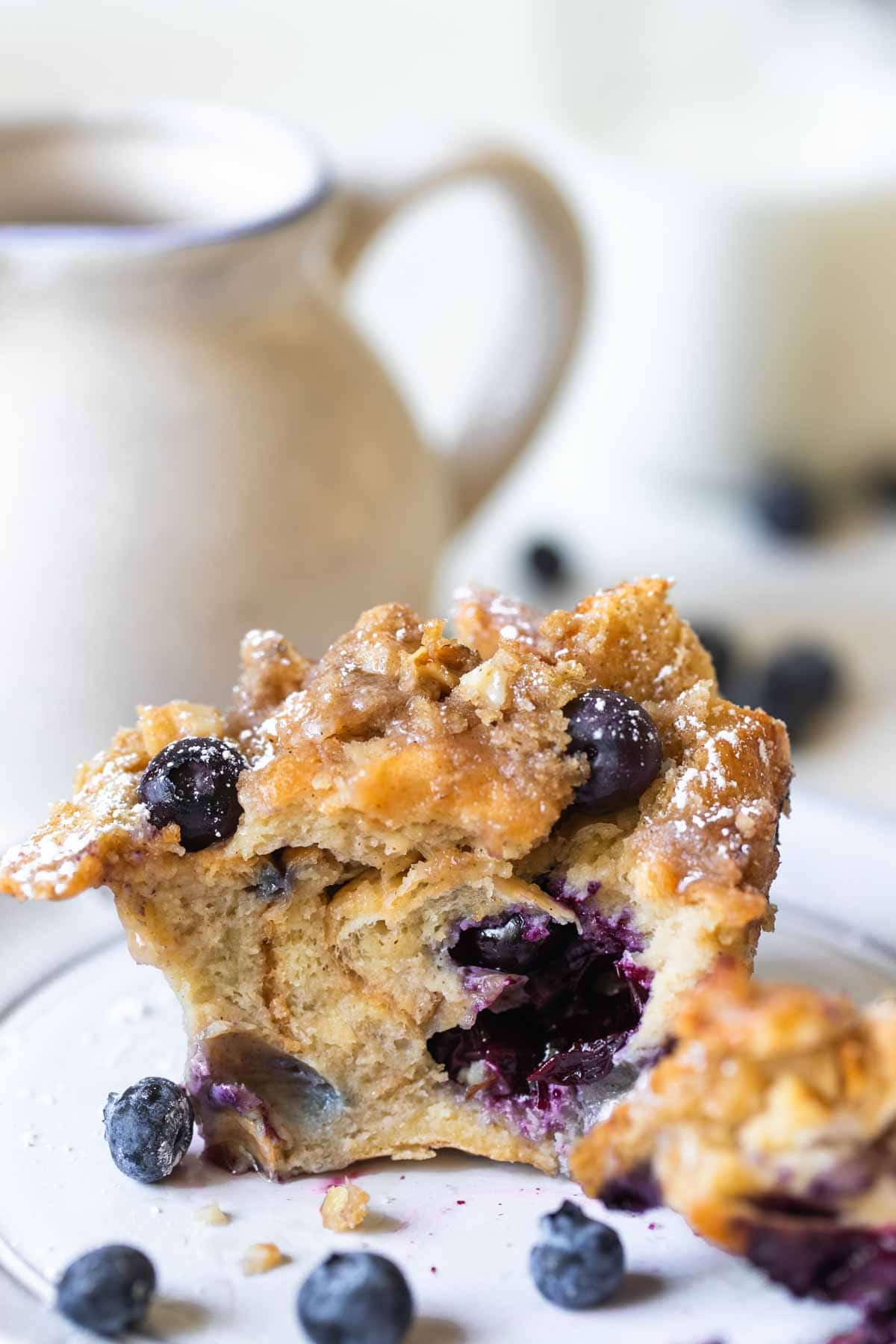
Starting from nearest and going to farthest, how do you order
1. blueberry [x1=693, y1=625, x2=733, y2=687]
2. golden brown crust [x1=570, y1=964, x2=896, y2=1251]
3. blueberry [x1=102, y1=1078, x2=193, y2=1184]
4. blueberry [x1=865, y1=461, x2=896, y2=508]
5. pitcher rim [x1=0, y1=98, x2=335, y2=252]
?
1. golden brown crust [x1=570, y1=964, x2=896, y2=1251]
2. blueberry [x1=102, y1=1078, x2=193, y2=1184]
3. pitcher rim [x1=0, y1=98, x2=335, y2=252]
4. blueberry [x1=693, y1=625, x2=733, y2=687]
5. blueberry [x1=865, y1=461, x2=896, y2=508]

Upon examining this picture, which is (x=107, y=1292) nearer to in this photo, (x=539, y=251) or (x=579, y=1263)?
(x=579, y=1263)

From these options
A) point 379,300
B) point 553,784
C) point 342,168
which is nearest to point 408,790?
point 553,784

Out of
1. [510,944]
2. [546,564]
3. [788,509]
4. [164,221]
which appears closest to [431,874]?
[510,944]

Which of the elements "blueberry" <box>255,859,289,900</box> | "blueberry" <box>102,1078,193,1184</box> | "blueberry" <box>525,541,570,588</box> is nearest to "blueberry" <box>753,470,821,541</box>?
"blueberry" <box>525,541,570,588</box>

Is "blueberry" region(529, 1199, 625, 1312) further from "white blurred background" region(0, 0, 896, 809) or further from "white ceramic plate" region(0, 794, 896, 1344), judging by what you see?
"white blurred background" region(0, 0, 896, 809)

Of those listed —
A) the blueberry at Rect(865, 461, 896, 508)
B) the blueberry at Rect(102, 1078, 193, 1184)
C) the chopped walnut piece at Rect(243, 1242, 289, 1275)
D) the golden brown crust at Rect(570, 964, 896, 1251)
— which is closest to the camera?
the golden brown crust at Rect(570, 964, 896, 1251)

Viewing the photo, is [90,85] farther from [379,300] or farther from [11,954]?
[11,954]
